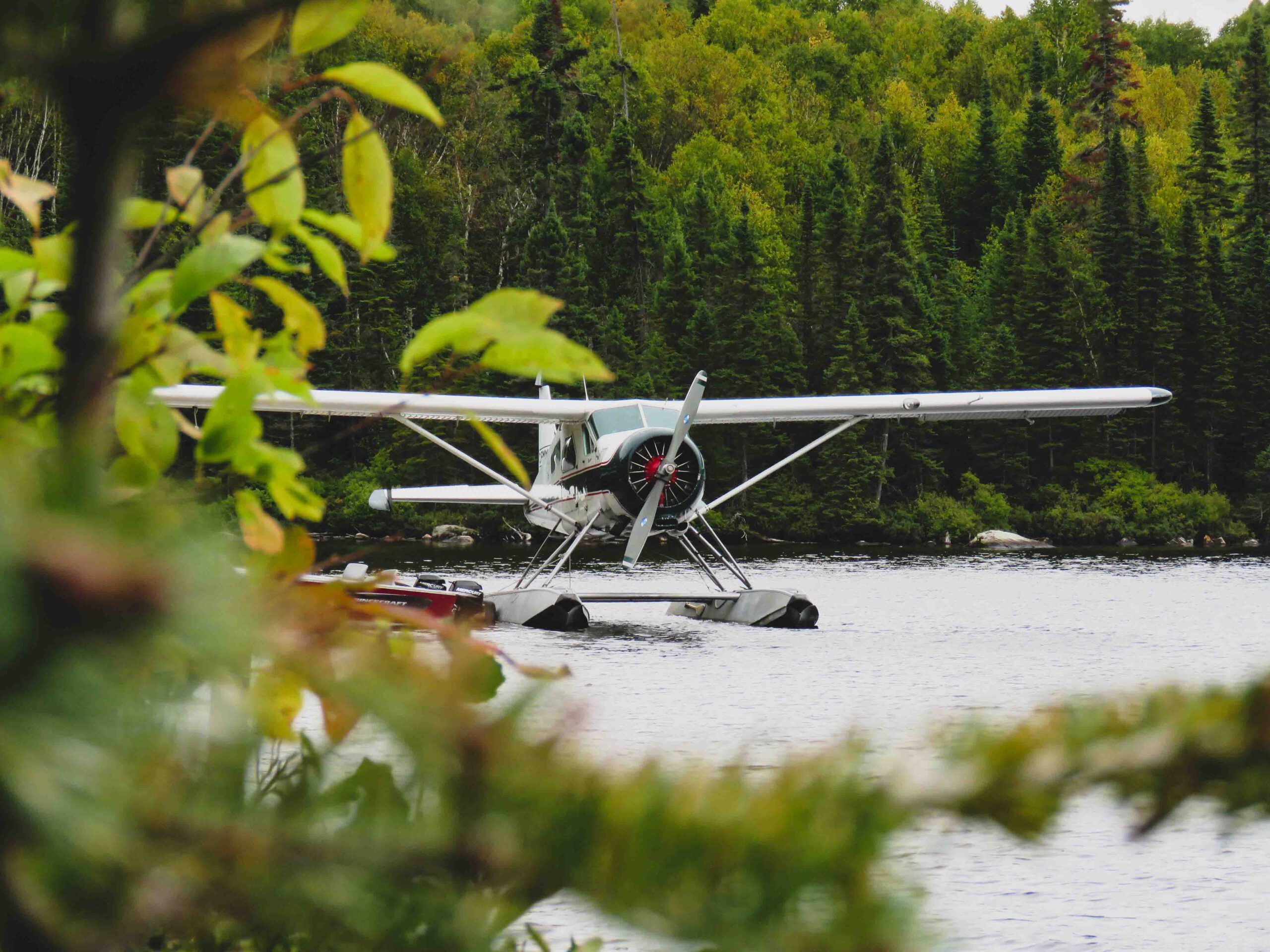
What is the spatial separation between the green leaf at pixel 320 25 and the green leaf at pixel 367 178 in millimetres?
61

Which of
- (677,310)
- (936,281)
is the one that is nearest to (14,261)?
(677,310)

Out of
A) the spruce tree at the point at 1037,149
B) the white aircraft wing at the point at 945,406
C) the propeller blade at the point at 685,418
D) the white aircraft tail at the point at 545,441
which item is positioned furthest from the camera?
the spruce tree at the point at 1037,149

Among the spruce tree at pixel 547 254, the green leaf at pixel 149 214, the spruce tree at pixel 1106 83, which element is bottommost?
the green leaf at pixel 149 214

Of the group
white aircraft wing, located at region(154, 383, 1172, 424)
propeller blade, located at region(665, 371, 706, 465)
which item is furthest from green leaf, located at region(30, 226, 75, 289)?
white aircraft wing, located at region(154, 383, 1172, 424)

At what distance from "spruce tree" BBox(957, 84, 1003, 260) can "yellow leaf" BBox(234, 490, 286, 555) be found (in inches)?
3112

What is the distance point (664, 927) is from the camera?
37 cm

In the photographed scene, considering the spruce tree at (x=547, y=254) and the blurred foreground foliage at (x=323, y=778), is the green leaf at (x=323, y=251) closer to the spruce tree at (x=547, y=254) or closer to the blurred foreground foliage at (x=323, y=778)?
the blurred foreground foliage at (x=323, y=778)

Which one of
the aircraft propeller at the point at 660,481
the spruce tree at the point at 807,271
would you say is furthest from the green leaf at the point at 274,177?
the spruce tree at the point at 807,271

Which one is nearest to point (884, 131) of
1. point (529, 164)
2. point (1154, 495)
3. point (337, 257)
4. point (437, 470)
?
point (529, 164)

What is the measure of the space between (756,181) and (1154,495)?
3596 centimetres

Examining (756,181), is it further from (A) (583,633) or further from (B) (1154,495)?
(A) (583,633)

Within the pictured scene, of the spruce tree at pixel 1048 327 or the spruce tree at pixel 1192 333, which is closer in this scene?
the spruce tree at pixel 1192 333

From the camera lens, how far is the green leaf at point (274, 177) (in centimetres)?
76

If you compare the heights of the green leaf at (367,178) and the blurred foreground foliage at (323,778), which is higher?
the green leaf at (367,178)
